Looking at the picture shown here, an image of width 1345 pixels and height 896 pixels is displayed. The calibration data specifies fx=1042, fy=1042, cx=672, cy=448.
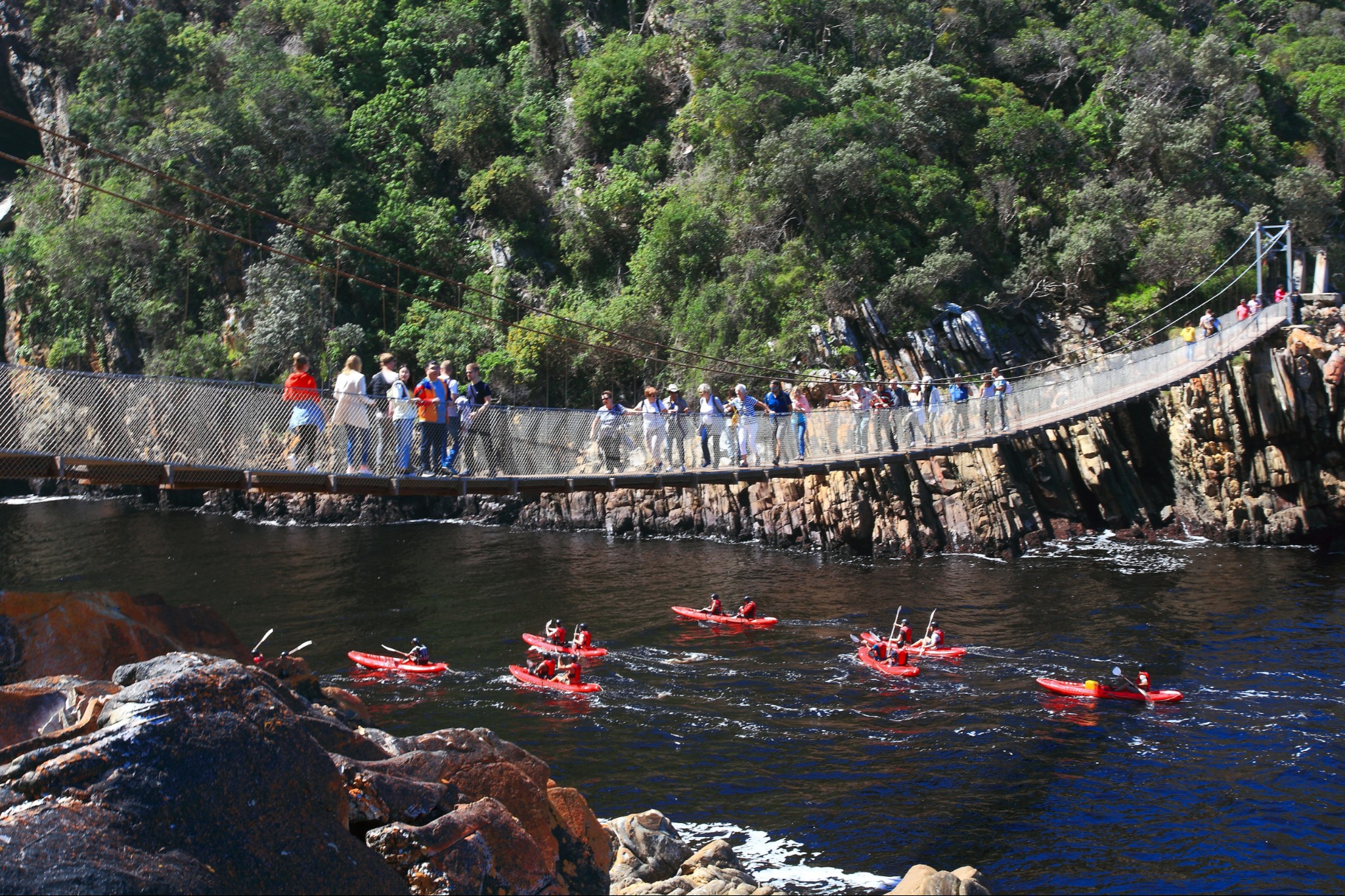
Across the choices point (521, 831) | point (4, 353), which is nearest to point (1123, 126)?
point (521, 831)

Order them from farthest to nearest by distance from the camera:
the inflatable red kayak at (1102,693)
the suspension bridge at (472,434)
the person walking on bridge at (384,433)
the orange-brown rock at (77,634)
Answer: the inflatable red kayak at (1102,693) → the person walking on bridge at (384,433) → the suspension bridge at (472,434) → the orange-brown rock at (77,634)

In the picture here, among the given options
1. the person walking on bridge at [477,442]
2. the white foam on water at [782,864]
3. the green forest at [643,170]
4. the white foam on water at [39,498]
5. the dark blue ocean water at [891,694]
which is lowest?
the white foam on water at [782,864]

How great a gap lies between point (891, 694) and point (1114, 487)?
14883 mm

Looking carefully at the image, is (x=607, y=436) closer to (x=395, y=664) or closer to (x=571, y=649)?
(x=571, y=649)

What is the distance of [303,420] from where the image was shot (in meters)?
11.5

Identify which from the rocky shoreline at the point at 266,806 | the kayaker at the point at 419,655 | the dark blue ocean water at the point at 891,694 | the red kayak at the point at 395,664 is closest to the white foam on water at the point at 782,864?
the dark blue ocean water at the point at 891,694

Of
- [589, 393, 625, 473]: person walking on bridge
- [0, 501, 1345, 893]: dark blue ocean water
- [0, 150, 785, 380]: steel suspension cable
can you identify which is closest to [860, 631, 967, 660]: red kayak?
[0, 501, 1345, 893]: dark blue ocean water

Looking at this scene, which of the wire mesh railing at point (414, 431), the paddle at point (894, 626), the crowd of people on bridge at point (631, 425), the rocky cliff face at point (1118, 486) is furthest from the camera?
the rocky cliff face at point (1118, 486)

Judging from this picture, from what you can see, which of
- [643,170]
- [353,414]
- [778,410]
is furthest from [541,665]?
[643,170]

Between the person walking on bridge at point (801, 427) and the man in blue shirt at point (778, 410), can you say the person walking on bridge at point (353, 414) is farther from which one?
the person walking on bridge at point (801, 427)

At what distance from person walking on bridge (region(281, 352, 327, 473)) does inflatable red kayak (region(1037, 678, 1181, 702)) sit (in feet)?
36.3

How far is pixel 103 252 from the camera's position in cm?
3738

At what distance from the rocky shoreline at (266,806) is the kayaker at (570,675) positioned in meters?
6.72

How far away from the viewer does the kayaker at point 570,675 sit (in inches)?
642
